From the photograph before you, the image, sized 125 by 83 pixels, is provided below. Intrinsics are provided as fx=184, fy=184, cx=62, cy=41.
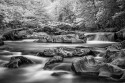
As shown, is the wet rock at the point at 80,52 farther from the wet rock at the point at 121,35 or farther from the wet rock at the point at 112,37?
the wet rock at the point at 112,37

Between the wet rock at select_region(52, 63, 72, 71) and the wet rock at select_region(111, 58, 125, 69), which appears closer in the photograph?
the wet rock at select_region(111, 58, 125, 69)

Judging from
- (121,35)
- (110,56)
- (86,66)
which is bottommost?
(86,66)

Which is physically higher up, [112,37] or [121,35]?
[121,35]

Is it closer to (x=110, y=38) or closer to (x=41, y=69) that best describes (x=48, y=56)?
(x=41, y=69)

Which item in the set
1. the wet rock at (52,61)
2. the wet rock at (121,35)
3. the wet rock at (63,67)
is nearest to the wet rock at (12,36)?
the wet rock at (121,35)

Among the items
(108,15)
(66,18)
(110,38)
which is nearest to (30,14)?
(66,18)

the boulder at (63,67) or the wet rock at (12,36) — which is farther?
the wet rock at (12,36)

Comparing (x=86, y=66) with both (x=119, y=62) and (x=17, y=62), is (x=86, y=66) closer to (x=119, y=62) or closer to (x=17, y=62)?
(x=119, y=62)

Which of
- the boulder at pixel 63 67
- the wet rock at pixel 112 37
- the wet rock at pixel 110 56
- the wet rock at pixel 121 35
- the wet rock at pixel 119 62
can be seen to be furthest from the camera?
the wet rock at pixel 112 37

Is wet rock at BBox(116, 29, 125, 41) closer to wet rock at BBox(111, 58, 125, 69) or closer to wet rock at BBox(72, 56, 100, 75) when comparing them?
wet rock at BBox(111, 58, 125, 69)

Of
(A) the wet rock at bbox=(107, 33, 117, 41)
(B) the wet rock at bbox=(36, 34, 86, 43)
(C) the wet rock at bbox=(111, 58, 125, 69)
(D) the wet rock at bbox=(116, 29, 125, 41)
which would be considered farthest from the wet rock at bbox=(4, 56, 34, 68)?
(A) the wet rock at bbox=(107, 33, 117, 41)

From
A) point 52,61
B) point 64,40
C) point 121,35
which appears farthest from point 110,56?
point 64,40

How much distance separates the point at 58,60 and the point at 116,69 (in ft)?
7.61

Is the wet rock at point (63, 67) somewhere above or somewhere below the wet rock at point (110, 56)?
below
